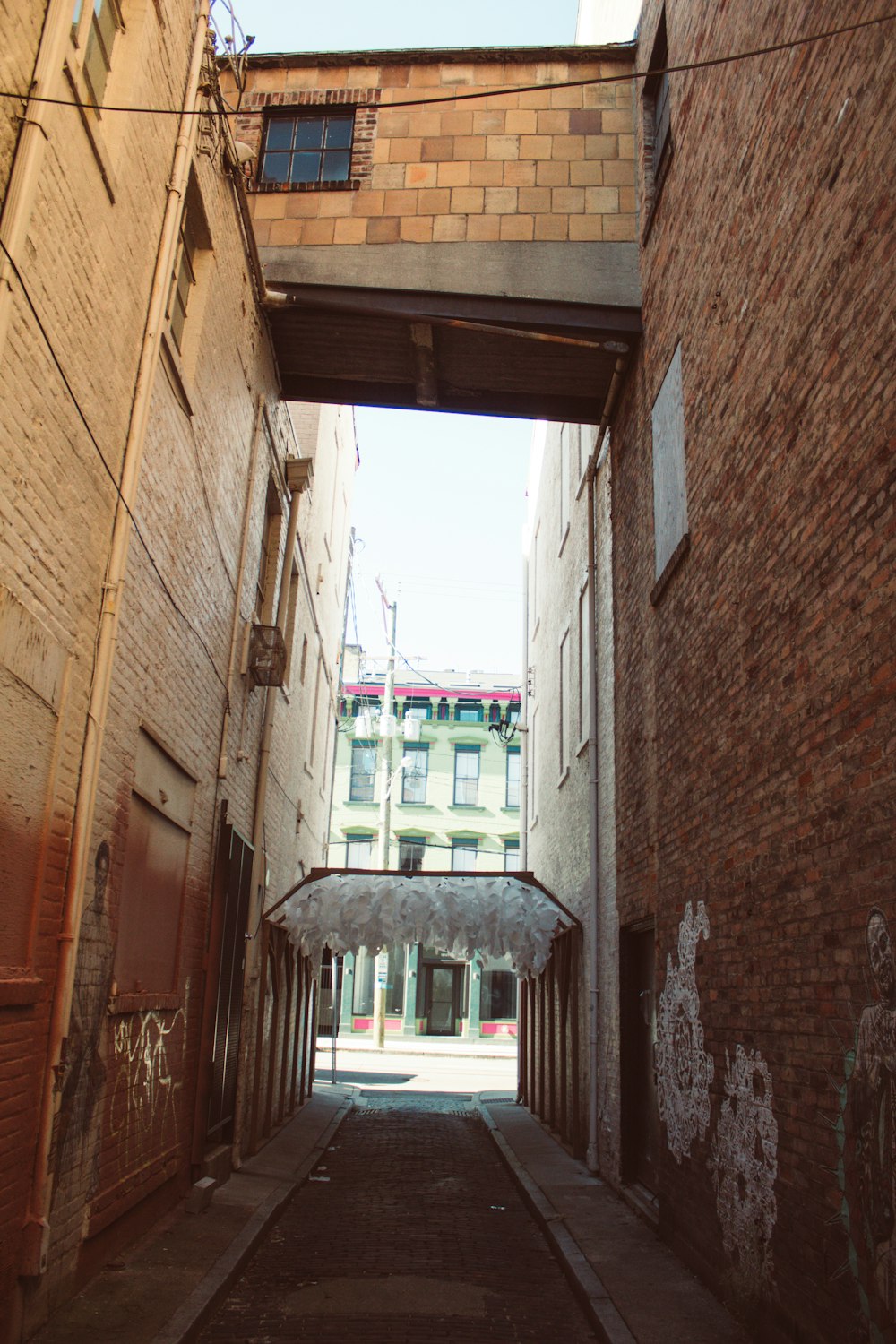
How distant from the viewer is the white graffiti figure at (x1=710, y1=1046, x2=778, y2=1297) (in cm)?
535

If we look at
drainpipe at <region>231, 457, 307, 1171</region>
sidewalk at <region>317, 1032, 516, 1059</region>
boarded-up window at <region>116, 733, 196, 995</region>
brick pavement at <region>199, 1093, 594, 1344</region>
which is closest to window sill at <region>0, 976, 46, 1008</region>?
boarded-up window at <region>116, 733, 196, 995</region>

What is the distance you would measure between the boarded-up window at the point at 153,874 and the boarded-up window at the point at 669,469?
13.3ft

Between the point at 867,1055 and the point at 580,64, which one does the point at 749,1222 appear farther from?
the point at 580,64

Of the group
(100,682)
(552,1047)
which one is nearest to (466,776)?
(552,1047)

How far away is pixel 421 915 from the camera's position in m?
11.9

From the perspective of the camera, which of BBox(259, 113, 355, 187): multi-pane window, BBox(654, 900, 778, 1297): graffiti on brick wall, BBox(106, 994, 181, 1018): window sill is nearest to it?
BBox(654, 900, 778, 1297): graffiti on brick wall

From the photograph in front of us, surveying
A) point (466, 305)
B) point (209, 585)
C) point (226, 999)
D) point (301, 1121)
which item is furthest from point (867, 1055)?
point (301, 1121)

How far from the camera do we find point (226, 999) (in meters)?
9.53

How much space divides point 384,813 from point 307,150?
20483mm

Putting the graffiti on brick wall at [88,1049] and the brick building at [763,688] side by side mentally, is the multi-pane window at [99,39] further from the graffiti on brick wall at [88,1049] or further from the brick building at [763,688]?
the graffiti on brick wall at [88,1049]

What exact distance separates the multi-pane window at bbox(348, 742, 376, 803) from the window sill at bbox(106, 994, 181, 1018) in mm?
27975

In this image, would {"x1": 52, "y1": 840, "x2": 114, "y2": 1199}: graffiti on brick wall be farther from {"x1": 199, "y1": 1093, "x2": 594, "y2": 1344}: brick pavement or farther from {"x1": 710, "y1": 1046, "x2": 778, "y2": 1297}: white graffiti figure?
{"x1": 710, "y1": 1046, "x2": 778, "y2": 1297}: white graffiti figure

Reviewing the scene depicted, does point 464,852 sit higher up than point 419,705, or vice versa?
point 419,705

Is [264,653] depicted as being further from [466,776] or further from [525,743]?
[466,776]
